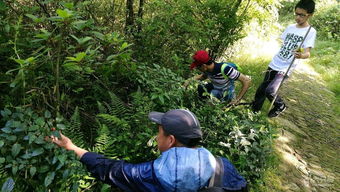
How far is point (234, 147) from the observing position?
3771mm

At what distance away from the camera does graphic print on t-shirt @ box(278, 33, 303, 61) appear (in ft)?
15.8

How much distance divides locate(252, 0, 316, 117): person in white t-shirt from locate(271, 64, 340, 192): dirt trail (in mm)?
688

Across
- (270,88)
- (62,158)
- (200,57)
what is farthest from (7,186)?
(270,88)

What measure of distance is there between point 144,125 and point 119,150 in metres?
0.39

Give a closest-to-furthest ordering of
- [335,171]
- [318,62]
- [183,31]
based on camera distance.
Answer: [335,171]
[183,31]
[318,62]

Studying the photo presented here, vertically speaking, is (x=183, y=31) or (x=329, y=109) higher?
(x=183, y=31)

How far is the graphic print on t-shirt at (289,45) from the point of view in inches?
189

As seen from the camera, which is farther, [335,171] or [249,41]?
[249,41]

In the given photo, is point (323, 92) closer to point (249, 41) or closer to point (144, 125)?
point (249, 41)

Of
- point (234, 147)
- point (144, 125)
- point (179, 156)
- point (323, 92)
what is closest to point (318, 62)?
point (323, 92)

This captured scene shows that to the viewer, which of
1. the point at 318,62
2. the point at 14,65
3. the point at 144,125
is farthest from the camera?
the point at 318,62

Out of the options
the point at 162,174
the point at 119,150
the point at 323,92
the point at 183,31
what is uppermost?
the point at 183,31

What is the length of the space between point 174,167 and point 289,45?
352cm

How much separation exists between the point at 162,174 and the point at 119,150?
102cm
